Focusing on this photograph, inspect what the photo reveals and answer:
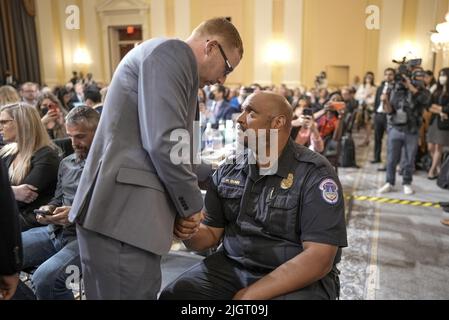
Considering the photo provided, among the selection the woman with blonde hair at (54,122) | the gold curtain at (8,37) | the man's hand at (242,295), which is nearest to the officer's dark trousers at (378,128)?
the woman with blonde hair at (54,122)

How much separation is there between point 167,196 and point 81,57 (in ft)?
22.9

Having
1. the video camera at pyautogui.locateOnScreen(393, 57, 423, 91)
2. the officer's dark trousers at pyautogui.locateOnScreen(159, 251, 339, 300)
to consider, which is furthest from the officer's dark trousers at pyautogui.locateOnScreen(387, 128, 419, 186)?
the officer's dark trousers at pyautogui.locateOnScreen(159, 251, 339, 300)

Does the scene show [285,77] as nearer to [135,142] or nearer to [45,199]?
[45,199]

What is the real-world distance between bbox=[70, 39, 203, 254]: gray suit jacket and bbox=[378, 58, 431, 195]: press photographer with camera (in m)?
4.09

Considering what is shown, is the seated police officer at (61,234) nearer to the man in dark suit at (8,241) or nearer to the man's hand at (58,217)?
the man's hand at (58,217)

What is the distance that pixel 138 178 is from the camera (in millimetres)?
1134

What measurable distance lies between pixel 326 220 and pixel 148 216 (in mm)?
719

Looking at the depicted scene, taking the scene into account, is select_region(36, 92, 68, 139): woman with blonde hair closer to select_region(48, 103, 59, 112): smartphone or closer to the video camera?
select_region(48, 103, 59, 112): smartphone

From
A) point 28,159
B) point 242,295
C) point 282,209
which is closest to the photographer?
point 242,295

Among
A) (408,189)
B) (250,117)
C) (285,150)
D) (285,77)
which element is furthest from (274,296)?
(285,77)

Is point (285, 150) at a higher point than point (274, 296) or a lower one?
higher

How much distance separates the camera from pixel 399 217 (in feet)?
13.2

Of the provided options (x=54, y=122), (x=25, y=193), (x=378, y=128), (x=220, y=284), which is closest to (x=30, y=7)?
(x=54, y=122)

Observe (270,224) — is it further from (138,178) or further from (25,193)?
(25,193)
